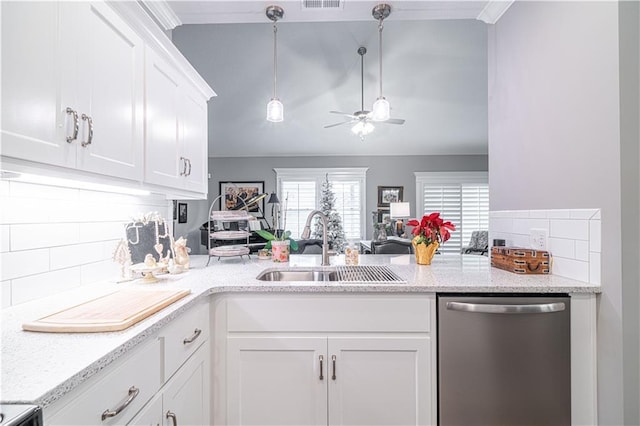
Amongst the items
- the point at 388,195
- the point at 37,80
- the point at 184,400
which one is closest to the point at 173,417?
the point at 184,400

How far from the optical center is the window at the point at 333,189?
6867 mm

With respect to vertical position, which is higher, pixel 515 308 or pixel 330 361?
pixel 515 308

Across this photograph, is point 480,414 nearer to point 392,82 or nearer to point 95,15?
point 95,15

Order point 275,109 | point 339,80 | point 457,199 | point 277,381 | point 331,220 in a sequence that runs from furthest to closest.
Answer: point 457,199
point 331,220
point 339,80
point 275,109
point 277,381

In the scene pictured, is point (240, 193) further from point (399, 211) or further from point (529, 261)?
point (529, 261)

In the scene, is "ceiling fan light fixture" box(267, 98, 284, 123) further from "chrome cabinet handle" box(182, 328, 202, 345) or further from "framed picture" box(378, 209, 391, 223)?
"framed picture" box(378, 209, 391, 223)

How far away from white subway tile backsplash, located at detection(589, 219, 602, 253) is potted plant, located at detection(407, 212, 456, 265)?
Result: 64 cm

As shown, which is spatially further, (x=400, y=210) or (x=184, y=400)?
(x=400, y=210)

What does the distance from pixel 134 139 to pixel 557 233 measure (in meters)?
1.92

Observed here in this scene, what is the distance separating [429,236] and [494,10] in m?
1.44

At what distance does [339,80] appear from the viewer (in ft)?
15.4

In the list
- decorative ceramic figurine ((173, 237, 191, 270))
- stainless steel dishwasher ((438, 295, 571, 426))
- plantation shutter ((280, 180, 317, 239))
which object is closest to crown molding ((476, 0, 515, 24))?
stainless steel dishwasher ((438, 295, 571, 426))

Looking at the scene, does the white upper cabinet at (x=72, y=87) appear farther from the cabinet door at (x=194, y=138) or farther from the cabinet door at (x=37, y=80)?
the cabinet door at (x=194, y=138)

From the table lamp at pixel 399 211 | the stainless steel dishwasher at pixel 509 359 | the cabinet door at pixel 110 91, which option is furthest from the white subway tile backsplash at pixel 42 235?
the table lamp at pixel 399 211
